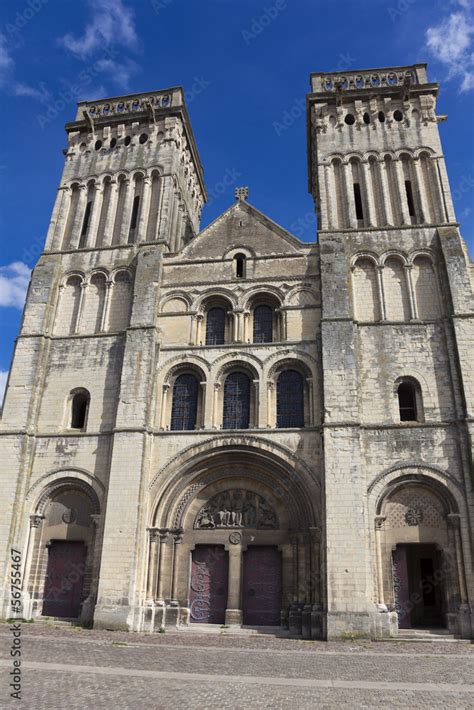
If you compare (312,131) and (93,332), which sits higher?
(312,131)

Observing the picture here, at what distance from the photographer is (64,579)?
1831cm

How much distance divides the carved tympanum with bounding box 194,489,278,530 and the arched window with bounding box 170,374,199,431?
2.77 metres

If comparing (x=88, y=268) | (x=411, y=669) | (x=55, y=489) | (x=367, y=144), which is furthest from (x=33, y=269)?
(x=411, y=669)

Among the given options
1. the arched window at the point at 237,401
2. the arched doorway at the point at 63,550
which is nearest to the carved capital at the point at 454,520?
the arched window at the point at 237,401

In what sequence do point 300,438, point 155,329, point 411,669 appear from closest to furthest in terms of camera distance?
1. point 411,669
2. point 300,438
3. point 155,329

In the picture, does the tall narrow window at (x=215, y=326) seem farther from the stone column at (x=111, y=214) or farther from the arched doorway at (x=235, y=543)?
the stone column at (x=111, y=214)

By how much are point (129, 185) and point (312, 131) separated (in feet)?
31.1

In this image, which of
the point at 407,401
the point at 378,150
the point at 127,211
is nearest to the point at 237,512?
the point at 407,401

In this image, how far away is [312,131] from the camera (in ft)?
88.2

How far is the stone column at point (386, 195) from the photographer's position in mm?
21953

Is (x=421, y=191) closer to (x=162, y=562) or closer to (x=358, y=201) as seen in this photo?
(x=358, y=201)

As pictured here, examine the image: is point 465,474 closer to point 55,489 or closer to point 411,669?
point 411,669

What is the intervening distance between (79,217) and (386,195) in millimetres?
13338

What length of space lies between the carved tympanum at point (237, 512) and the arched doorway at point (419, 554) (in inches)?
142
